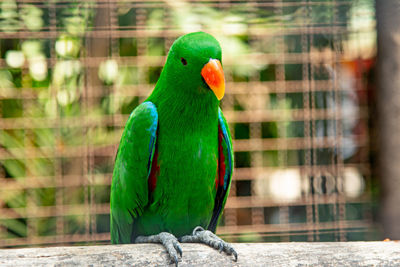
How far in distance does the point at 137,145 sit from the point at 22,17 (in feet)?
3.62

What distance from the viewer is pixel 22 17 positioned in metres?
1.99

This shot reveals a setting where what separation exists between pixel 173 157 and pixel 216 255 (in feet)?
0.94

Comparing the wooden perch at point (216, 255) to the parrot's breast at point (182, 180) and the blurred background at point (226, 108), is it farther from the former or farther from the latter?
the blurred background at point (226, 108)

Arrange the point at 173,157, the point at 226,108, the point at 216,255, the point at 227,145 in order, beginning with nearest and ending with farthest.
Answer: the point at 216,255 → the point at 173,157 → the point at 227,145 → the point at 226,108

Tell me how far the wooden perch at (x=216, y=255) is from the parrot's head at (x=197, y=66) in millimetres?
375

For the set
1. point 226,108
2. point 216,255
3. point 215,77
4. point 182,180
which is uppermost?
point 215,77

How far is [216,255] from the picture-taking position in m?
1.06

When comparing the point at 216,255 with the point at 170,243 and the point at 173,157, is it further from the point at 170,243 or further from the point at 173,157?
the point at 173,157

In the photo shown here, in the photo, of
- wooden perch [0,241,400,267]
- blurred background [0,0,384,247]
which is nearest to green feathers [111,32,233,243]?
wooden perch [0,241,400,267]

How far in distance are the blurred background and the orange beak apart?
1.01 m

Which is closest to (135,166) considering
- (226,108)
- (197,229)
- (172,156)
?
(172,156)

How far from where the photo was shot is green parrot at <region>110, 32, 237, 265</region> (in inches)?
47.0

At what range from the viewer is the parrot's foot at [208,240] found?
106cm

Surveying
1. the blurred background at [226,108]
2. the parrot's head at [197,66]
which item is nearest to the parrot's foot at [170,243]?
the parrot's head at [197,66]
